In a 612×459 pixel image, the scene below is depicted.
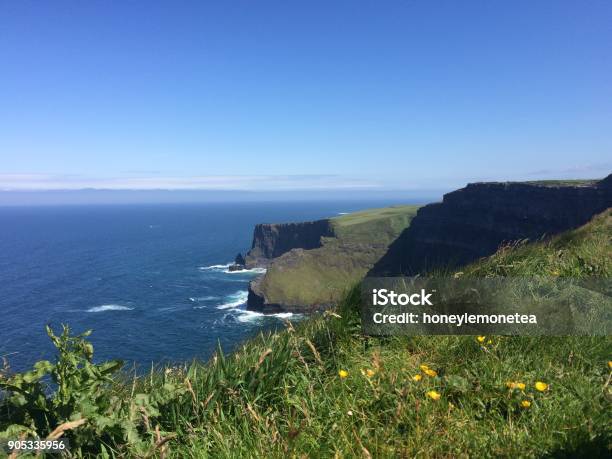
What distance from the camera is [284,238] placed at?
574 ft

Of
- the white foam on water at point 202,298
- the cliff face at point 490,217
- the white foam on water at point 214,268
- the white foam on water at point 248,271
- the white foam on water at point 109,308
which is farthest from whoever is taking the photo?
the white foam on water at point 214,268

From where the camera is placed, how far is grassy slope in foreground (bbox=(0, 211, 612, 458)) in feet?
10.9

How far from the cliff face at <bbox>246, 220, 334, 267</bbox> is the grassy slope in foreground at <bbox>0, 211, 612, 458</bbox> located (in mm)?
159387

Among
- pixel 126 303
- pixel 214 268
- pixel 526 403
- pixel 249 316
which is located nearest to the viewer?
pixel 526 403

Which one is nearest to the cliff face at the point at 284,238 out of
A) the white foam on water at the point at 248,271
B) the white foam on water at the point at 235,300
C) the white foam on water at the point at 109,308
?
the white foam on water at the point at 248,271

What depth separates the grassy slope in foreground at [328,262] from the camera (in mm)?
95188

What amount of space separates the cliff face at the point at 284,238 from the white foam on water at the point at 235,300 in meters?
57.0

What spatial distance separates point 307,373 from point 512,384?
226cm

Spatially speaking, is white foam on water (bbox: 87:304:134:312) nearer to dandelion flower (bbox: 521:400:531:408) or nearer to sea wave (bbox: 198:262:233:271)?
sea wave (bbox: 198:262:233:271)

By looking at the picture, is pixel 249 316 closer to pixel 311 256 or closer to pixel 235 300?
pixel 235 300

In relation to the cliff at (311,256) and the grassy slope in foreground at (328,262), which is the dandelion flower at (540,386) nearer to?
the cliff at (311,256)

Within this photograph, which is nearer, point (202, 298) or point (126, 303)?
point (126, 303)

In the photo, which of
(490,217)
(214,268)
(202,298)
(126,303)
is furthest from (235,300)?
(490,217)

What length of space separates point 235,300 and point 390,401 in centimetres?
9888
